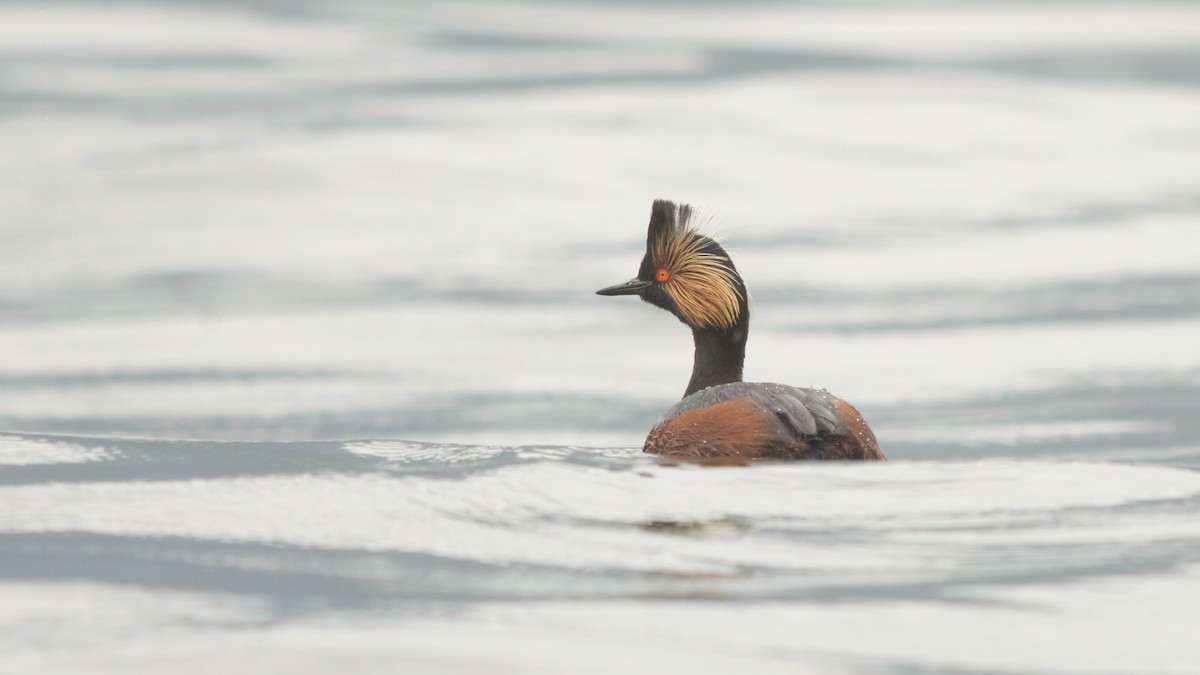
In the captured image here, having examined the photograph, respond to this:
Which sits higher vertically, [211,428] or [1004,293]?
[1004,293]

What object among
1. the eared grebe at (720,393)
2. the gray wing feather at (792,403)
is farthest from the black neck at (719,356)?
the gray wing feather at (792,403)

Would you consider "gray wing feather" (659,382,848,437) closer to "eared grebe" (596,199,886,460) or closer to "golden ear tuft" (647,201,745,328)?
"eared grebe" (596,199,886,460)

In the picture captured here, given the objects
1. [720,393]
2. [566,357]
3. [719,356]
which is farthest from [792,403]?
[566,357]

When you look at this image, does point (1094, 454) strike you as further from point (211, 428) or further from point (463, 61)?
point (463, 61)

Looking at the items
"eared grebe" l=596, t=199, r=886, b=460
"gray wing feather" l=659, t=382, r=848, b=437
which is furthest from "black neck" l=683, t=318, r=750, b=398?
"gray wing feather" l=659, t=382, r=848, b=437

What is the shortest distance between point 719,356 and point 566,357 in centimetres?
480

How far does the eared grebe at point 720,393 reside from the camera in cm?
718

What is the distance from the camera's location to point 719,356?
28.7 feet

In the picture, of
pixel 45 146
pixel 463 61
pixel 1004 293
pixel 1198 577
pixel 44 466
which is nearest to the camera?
pixel 1198 577

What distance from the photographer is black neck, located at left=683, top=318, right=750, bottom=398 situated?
343 inches

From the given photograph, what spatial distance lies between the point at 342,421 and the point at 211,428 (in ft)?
2.73

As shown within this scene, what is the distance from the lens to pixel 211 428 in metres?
11.7

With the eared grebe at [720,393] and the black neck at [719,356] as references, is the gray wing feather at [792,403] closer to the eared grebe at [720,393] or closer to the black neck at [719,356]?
the eared grebe at [720,393]

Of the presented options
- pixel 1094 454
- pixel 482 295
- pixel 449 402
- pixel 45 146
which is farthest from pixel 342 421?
pixel 45 146
